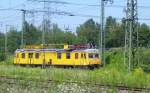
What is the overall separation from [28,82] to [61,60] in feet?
63.3

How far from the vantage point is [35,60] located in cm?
4416

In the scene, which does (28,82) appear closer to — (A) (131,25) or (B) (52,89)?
(B) (52,89)

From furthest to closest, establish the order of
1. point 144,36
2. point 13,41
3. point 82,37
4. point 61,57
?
point 13,41
point 82,37
point 144,36
point 61,57

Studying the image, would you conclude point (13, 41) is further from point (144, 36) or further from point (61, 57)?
point (61, 57)

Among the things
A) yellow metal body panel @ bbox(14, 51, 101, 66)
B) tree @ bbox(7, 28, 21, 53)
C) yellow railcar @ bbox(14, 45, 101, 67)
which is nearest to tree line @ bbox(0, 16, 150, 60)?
tree @ bbox(7, 28, 21, 53)

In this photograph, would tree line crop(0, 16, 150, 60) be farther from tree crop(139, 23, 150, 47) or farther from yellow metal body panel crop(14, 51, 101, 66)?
yellow metal body panel crop(14, 51, 101, 66)

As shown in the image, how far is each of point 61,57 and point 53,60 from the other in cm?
106

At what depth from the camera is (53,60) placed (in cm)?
4344

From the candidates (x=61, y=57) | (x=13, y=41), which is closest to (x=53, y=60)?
(x=61, y=57)

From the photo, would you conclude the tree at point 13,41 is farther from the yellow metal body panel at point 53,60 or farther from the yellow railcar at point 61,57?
the yellow railcar at point 61,57

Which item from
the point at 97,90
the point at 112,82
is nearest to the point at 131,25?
the point at 112,82

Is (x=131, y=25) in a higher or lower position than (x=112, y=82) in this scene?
higher

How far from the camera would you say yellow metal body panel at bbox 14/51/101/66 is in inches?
1630

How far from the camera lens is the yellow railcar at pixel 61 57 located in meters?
41.5
